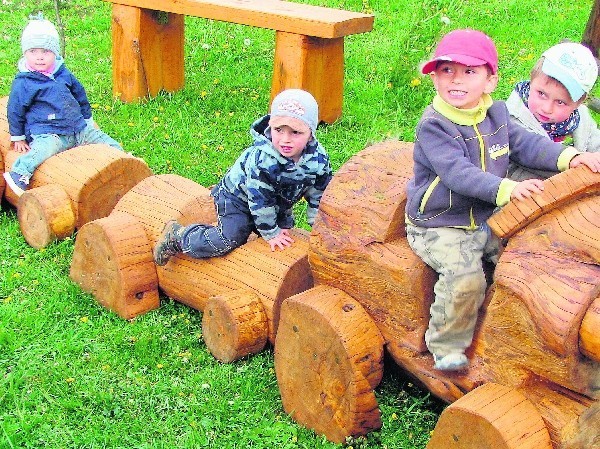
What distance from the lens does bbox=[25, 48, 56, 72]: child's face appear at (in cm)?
558

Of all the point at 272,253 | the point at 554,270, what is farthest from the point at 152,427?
the point at 554,270

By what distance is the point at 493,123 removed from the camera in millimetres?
3055

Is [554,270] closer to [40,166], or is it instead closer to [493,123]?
[493,123]

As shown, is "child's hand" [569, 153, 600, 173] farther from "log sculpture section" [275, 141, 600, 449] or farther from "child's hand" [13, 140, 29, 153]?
"child's hand" [13, 140, 29, 153]

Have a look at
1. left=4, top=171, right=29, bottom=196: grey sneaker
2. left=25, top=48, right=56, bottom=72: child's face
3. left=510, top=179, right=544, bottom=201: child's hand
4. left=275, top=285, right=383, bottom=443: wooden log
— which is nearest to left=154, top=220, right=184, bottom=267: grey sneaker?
left=275, top=285, right=383, bottom=443: wooden log

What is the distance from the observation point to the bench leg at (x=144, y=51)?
7.68m

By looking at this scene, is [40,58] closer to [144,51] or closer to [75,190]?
[75,190]

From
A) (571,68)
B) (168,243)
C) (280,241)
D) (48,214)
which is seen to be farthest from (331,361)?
(48,214)

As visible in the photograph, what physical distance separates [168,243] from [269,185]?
0.75 meters

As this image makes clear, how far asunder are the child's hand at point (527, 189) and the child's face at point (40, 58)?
13.0 feet

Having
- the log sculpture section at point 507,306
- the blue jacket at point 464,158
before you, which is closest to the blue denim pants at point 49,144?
the log sculpture section at point 507,306

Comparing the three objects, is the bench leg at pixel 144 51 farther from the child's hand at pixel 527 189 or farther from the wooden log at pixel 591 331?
the wooden log at pixel 591 331

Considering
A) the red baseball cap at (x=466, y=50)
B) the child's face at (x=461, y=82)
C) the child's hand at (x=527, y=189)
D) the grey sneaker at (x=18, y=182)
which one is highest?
the red baseball cap at (x=466, y=50)

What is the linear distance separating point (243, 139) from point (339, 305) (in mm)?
3756
